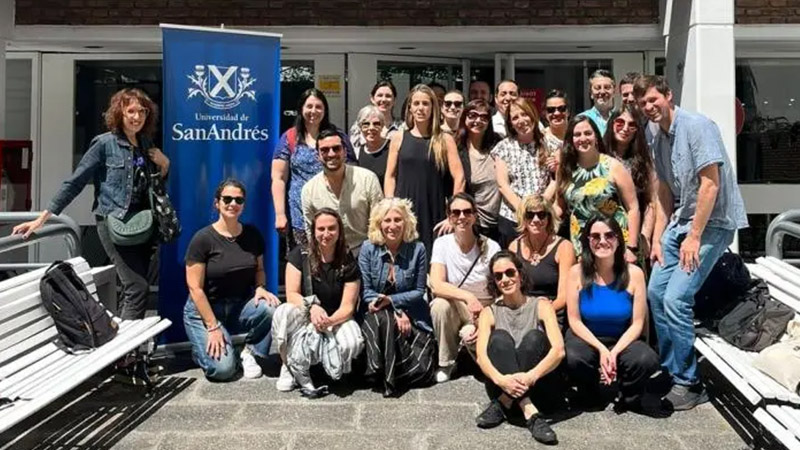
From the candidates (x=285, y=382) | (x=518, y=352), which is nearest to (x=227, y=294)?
(x=285, y=382)

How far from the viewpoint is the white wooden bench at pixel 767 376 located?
317 cm

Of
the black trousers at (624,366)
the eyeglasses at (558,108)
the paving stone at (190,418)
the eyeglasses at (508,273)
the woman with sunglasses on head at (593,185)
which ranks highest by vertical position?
the eyeglasses at (558,108)

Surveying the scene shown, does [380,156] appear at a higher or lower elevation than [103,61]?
lower

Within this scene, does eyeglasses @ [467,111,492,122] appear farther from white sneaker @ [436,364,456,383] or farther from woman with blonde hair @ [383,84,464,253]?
white sneaker @ [436,364,456,383]

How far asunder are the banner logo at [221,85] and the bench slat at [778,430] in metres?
3.85

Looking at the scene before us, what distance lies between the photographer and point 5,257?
27.5 feet

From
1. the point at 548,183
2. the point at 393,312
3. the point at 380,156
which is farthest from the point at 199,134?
the point at 548,183

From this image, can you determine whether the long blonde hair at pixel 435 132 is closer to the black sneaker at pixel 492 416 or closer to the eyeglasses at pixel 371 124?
the eyeglasses at pixel 371 124

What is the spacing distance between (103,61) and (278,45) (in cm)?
414

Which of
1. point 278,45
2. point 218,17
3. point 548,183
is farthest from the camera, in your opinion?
point 218,17

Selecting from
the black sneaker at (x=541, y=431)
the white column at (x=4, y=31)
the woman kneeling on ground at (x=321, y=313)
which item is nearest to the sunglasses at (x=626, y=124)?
the woman kneeling on ground at (x=321, y=313)

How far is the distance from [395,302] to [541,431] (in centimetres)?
130

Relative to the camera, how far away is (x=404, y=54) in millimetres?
8469

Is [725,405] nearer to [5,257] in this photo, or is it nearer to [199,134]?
[199,134]
